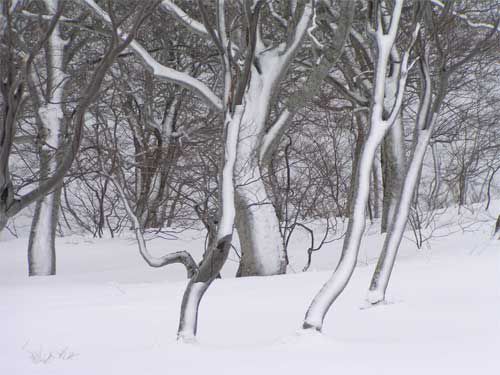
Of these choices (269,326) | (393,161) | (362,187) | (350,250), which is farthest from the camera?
(393,161)

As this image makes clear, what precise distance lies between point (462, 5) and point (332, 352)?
30.4 feet

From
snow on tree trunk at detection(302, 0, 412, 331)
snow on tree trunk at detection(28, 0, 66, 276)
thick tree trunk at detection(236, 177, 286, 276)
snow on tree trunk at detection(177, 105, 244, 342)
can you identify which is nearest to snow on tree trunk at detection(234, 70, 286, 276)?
thick tree trunk at detection(236, 177, 286, 276)

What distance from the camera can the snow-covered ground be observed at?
3.47m

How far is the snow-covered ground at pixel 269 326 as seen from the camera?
3.47 metres

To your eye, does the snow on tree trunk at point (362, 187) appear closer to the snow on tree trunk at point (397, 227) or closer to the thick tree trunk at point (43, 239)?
the snow on tree trunk at point (397, 227)

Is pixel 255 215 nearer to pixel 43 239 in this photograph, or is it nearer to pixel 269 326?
pixel 43 239

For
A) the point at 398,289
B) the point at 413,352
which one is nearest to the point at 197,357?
the point at 413,352

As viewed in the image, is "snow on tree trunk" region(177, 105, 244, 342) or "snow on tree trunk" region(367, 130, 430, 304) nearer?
"snow on tree trunk" region(177, 105, 244, 342)

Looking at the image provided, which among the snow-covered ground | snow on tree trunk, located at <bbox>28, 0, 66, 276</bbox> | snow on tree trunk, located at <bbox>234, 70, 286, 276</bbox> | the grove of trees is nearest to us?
the snow-covered ground

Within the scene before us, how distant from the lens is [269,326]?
487 cm

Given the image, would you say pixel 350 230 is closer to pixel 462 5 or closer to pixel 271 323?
pixel 271 323

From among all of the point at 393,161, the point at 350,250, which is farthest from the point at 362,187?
the point at 393,161

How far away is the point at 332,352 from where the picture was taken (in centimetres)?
364

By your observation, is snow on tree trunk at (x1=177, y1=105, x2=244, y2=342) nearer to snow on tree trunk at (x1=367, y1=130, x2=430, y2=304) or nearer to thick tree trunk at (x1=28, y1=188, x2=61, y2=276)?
snow on tree trunk at (x1=367, y1=130, x2=430, y2=304)
